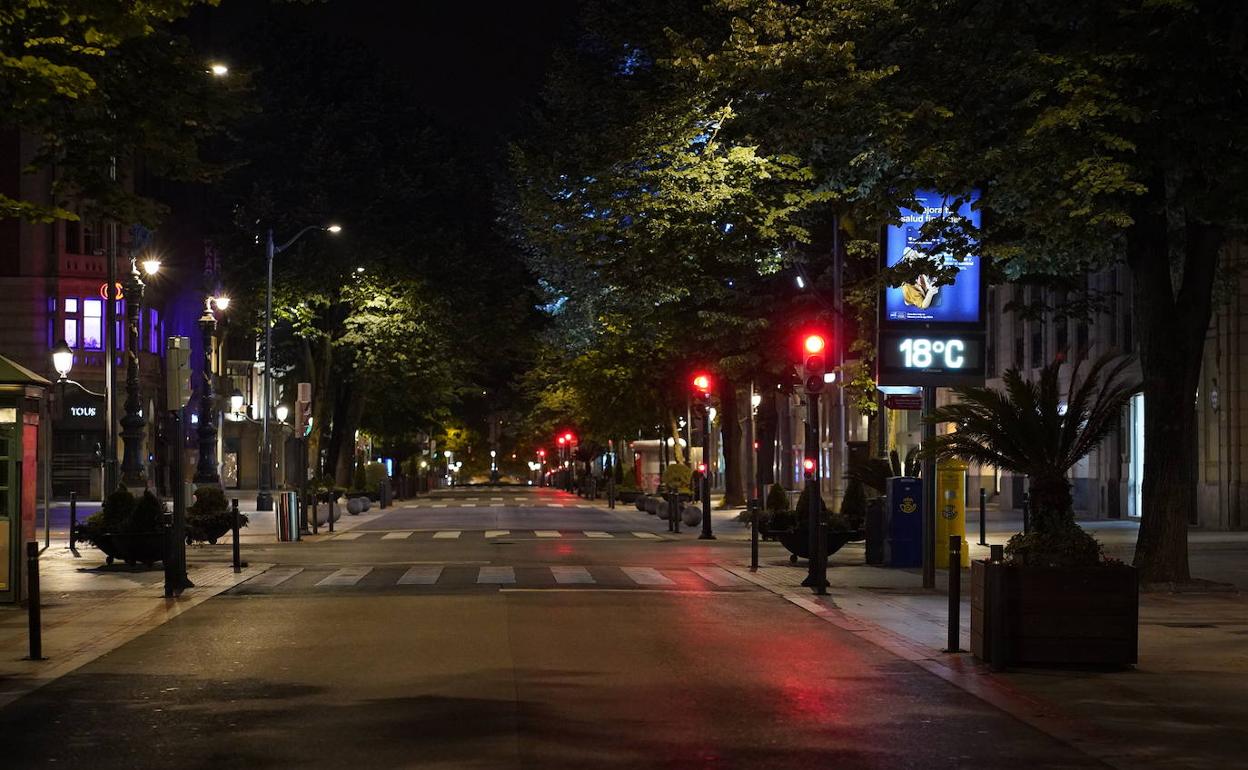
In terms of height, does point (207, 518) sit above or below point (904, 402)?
below

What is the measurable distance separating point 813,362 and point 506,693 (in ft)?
45.2

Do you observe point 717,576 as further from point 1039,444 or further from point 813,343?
point 1039,444

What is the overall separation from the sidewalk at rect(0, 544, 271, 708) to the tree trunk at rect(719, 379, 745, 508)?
88.3 feet

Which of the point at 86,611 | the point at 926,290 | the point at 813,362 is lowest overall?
the point at 86,611

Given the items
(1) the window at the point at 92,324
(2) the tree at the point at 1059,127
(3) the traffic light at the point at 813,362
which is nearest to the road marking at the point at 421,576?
(3) the traffic light at the point at 813,362

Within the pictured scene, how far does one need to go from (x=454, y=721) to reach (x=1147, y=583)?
44.1ft

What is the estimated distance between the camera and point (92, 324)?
64.5 m

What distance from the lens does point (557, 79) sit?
134 ft

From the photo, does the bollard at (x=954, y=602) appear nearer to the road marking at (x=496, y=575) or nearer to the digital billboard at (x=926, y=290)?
the digital billboard at (x=926, y=290)

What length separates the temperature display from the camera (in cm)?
2266

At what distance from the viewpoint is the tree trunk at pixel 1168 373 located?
21906 mm

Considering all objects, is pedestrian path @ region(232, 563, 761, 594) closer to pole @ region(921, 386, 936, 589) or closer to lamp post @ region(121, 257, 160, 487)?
pole @ region(921, 386, 936, 589)

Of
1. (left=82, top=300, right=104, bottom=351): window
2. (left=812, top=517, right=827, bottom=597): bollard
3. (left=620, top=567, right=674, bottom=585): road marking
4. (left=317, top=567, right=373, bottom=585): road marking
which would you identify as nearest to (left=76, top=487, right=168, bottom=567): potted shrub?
(left=317, top=567, right=373, bottom=585): road marking

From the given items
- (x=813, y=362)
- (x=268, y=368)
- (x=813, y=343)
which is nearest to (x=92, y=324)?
(x=268, y=368)
